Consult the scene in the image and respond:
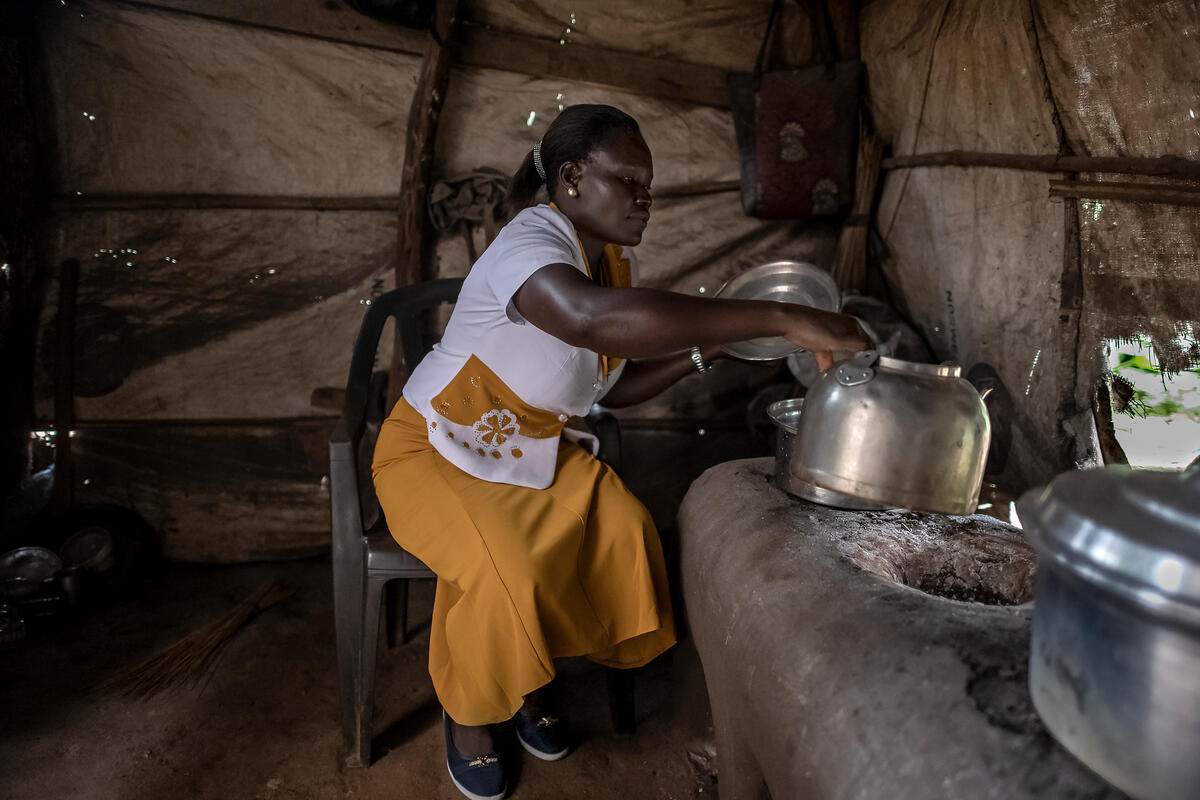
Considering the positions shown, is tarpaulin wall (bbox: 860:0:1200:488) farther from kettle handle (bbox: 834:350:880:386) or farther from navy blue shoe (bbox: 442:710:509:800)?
navy blue shoe (bbox: 442:710:509:800)

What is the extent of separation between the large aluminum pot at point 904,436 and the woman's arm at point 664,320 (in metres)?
0.12

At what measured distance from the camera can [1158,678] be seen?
1.96ft

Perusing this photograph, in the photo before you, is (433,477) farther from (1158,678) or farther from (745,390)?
(745,390)

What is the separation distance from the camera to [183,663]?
7.68 ft

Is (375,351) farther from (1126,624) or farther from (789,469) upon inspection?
(1126,624)

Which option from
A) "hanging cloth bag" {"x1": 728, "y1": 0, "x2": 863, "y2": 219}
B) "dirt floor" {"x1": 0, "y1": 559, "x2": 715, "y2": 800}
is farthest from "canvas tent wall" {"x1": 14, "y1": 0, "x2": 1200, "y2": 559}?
"dirt floor" {"x1": 0, "y1": 559, "x2": 715, "y2": 800}

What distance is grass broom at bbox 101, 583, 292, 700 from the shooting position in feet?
7.33

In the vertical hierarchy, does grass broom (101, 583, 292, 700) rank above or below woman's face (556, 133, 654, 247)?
below

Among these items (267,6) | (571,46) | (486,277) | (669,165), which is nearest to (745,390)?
(669,165)

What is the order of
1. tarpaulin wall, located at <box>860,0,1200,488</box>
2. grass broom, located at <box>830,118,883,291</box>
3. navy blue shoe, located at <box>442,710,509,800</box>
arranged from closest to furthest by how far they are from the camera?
tarpaulin wall, located at <box>860,0,1200,488</box>
navy blue shoe, located at <box>442,710,509,800</box>
grass broom, located at <box>830,118,883,291</box>

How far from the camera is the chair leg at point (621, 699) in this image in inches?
80.4

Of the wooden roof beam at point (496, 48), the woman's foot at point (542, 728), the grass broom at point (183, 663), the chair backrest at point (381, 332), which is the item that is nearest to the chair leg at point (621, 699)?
the woman's foot at point (542, 728)

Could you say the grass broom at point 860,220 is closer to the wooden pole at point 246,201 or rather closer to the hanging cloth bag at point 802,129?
the hanging cloth bag at point 802,129

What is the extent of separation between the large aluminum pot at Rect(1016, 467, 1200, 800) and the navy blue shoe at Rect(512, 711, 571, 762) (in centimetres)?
148
